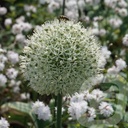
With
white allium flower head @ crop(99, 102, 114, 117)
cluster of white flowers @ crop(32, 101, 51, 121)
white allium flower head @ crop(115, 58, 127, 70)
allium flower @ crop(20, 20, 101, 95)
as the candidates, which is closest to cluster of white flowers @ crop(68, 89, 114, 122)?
white allium flower head @ crop(99, 102, 114, 117)

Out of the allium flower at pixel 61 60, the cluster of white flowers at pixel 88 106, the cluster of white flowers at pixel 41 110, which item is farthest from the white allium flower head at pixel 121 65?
the allium flower at pixel 61 60

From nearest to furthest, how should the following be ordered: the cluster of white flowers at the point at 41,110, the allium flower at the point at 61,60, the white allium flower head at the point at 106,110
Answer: the allium flower at the point at 61,60 → the white allium flower head at the point at 106,110 → the cluster of white flowers at the point at 41,110

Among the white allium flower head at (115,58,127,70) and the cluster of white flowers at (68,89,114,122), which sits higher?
the white allium flower head at (115,58,127,70)

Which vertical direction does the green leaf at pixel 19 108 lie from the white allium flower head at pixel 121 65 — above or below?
below

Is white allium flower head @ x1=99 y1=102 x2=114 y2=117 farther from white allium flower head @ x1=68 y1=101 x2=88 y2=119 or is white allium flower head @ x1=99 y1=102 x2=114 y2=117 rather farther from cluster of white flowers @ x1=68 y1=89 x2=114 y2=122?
white allium flower head @ x1=68 y1=101 x2=88 y2=119

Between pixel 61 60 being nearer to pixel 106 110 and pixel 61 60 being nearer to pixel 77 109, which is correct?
pixel 77 109

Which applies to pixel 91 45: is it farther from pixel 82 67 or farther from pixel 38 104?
pixel 38 104

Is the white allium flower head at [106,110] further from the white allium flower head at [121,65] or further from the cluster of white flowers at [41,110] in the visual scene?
the white allium flower head at [121,65]
